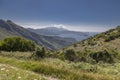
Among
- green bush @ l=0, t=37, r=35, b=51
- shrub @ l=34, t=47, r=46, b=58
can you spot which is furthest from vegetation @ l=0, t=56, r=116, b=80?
green bush @ l=0, t=37, r=35, b=51

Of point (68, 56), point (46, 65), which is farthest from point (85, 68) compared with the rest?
point (68, 56)

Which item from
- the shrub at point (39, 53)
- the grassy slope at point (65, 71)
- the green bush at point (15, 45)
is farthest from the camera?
the green bush at point (15, 45)

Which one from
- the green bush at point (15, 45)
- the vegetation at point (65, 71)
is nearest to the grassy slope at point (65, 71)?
the vegetation at point (65, 71)

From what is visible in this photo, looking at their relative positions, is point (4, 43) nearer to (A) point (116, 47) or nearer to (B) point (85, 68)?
(B) point (85, 68)

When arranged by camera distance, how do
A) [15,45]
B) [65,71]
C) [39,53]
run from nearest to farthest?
[65,71] → [39,53] → [15,45]

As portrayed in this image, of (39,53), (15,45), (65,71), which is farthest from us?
(15,45)

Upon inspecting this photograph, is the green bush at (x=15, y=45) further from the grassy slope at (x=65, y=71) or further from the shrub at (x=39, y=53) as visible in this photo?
the grassy slope at (x=65, y=71)

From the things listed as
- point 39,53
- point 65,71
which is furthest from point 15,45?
point 65,71

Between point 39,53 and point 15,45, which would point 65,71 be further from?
point 15,45

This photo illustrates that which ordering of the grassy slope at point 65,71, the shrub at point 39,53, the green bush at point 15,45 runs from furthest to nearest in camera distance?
1. the green bush at point 15,45
2. the shrub at point 39,53
3. the grassy slope at point 65,71

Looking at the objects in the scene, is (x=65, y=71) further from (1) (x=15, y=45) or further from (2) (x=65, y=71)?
(1) (x=15, y=45)

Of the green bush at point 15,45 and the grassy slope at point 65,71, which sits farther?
the green bush at point 15,45

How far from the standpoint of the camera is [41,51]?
1191 inches

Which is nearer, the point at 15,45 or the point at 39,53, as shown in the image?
the point at 39,53
